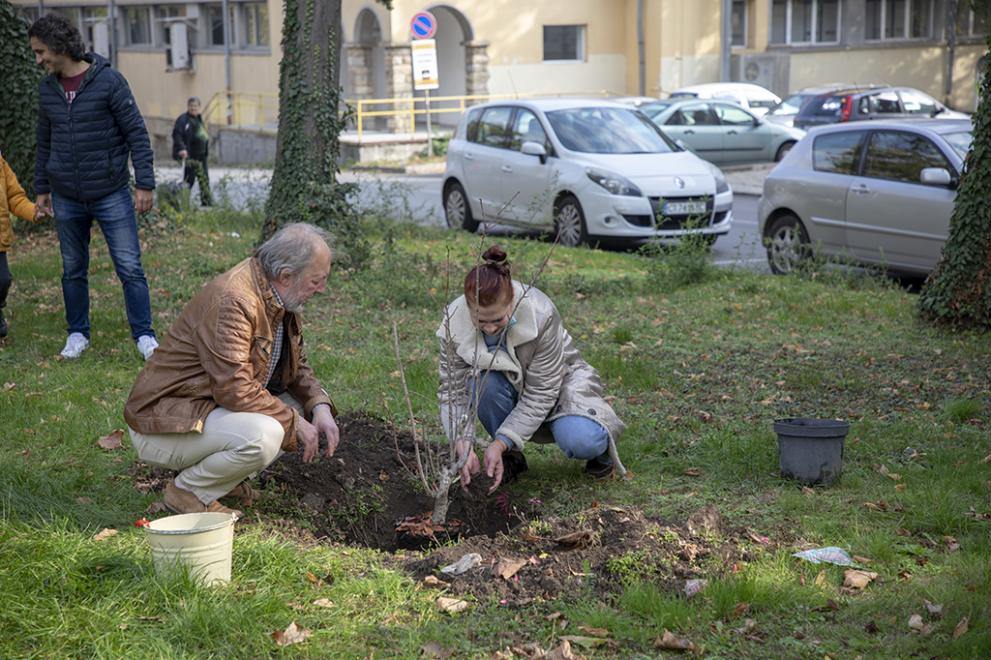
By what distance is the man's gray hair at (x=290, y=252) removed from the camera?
469 cm

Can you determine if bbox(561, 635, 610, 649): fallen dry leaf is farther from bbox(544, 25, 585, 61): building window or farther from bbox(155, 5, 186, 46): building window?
bbox(155, 5, 186, 46): building window

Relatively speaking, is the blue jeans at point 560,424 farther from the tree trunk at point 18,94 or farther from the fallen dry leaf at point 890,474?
the tree trunk at point 18,94

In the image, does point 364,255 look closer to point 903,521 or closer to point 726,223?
point 726,223

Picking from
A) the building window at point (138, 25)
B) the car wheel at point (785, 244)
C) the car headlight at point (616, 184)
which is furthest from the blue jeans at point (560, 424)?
the building window at point (138, 25)

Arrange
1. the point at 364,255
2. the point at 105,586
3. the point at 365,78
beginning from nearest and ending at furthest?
1. the point at 105,586
2. the point at 364,255
3. the point at 365,78

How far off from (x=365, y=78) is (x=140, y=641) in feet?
107

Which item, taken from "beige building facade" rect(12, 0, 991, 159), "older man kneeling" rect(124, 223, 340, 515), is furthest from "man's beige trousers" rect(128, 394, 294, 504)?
"beige building facade" rect(12, 0, 991, 159)

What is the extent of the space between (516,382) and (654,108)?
20.9m

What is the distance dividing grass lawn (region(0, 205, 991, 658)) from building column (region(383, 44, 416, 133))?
22.9 m

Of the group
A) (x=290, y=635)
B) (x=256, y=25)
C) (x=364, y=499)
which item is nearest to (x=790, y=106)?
(x=256, y=25)

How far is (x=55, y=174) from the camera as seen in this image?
7691 mm

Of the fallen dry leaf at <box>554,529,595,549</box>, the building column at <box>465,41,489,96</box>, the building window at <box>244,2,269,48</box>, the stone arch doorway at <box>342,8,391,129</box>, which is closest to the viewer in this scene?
the fallen dry leaf at <box>554,529,595,549</box>

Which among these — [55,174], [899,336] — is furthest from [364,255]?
[899,336]

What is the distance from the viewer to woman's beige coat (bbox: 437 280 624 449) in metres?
5.41
